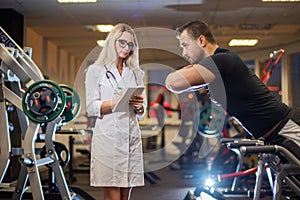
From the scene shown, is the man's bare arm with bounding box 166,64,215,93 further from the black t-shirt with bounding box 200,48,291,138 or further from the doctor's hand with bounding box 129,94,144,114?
the doctor's hand with bounding box 129,94,144,114

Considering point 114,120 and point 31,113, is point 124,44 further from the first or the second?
point 31,113

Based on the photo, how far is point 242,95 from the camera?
6.28ft

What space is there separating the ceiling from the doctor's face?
2.70 metres

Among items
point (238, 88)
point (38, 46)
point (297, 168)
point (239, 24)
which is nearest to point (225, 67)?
point (238, 88)

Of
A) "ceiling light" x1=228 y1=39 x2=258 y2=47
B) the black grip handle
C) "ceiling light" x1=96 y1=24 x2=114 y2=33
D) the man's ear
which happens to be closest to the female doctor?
the man's ear

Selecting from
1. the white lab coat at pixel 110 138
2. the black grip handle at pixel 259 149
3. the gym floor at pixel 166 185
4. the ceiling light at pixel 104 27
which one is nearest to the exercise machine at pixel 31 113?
the white lab coat at pixel 110 138

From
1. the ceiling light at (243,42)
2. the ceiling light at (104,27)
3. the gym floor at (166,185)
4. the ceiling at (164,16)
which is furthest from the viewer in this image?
the ceiling light at (243,42)

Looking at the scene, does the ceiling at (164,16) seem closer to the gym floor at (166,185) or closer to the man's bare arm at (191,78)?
the gym floor at (166,185)

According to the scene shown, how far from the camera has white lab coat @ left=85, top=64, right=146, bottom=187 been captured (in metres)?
1.97

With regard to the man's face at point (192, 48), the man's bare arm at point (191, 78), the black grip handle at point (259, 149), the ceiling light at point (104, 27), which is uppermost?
the ceiling light at point (104, 27)

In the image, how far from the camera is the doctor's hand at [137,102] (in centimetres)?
195

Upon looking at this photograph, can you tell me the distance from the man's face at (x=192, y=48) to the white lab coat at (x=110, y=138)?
35 centimetres

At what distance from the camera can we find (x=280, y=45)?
799 centimetres

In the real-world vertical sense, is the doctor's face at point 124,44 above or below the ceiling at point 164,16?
below
